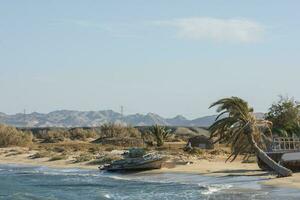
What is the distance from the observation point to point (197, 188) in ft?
121

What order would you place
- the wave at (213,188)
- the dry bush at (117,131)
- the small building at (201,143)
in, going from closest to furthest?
the wave at (213,188), the small building at (201,143), the dry bush at (117,131)

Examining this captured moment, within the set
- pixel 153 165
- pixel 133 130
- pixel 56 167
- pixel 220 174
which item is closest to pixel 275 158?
pixel 220 174

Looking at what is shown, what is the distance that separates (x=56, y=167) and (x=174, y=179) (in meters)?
18.3

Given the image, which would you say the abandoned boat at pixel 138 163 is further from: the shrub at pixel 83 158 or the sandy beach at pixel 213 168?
the shrub at pixel 83 158

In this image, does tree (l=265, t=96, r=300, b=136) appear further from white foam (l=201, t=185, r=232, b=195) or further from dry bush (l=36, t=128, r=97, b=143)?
dry bush (l=36, t=128, r=97, b=143)

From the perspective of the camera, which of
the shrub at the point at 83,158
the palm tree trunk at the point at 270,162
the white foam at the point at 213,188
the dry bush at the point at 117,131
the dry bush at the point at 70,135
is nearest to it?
the white foam at the point at 213,188

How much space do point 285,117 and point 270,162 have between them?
18756 millimetres

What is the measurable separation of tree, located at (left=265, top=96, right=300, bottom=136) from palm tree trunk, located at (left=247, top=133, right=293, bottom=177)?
14.7m

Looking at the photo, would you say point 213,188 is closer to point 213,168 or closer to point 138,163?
point 213,168

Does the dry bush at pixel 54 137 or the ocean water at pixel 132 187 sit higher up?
the dry bush at pixel 54 137

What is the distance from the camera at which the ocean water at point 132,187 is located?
109 feet

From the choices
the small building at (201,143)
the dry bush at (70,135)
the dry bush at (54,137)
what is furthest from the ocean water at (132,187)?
the dry bush at (70,135)

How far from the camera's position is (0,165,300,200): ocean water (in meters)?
Result: 33.3

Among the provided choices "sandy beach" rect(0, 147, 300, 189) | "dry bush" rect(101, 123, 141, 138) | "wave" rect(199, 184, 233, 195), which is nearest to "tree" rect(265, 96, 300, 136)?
"sandy beach" rect(0, 147, 300, 189)
